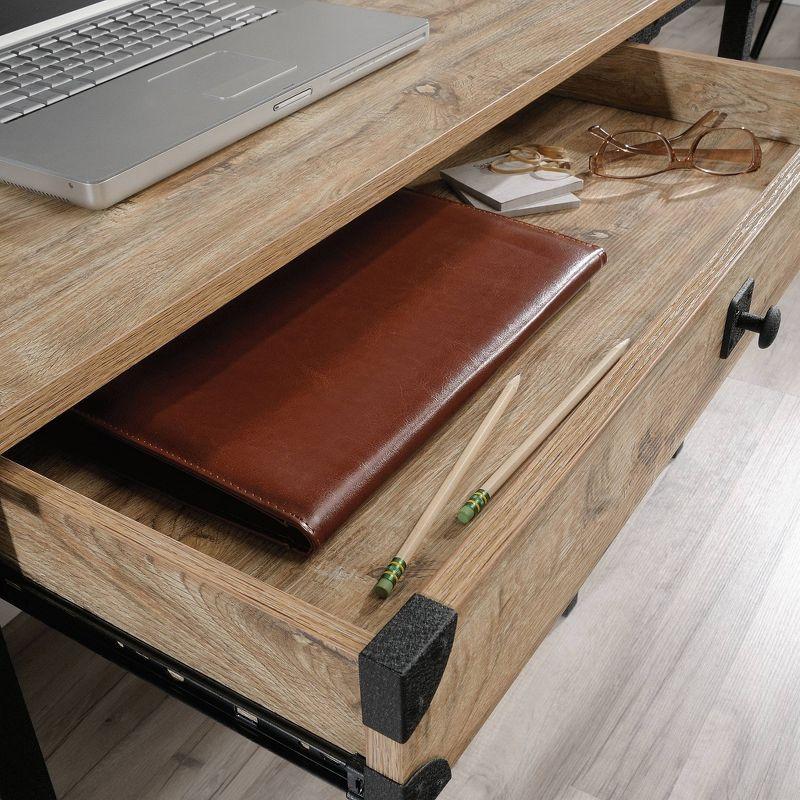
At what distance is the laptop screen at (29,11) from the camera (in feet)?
2.25

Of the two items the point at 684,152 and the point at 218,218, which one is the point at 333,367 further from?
the point at 684,152

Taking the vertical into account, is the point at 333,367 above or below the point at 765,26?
above

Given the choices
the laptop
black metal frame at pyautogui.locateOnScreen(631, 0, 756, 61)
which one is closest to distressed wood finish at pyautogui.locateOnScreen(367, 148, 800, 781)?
the laptop

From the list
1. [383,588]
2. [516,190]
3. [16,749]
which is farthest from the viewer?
[516,190]

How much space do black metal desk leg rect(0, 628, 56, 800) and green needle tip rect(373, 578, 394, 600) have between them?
20 centimetres

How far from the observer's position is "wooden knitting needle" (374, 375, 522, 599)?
500 mm

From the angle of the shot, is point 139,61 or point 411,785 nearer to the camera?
point 411,785

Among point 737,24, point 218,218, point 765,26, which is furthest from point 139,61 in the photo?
A: point 765,26

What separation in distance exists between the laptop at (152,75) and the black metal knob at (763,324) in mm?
320

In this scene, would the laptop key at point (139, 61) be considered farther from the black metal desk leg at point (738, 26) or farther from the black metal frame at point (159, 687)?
the black metal desk leg at point (738, 26)

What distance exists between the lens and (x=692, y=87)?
3.34ft

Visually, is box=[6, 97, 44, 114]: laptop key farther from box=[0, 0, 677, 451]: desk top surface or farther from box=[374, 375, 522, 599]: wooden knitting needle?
box=[374, 375, 522, 599]: wooden knitting needle

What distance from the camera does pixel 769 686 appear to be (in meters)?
0.96

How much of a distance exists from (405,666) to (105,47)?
0.51 metres
